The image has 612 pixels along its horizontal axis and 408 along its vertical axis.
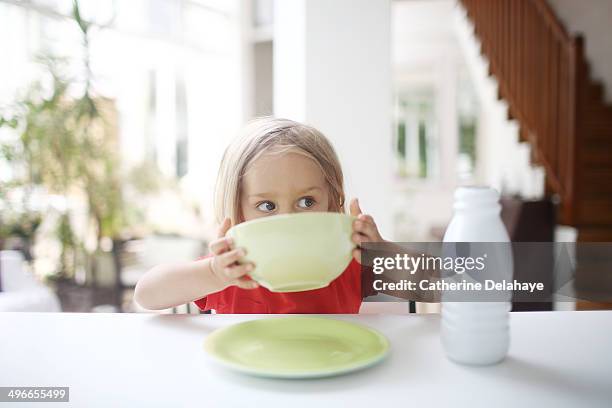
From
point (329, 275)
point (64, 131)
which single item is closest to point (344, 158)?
point (329, 275)

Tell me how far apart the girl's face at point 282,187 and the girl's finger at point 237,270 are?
27 centimetres

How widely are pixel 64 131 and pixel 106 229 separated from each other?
1245mm

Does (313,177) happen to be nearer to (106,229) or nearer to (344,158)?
(344,158)

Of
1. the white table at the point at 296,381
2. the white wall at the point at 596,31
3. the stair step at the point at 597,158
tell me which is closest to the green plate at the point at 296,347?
the white table at the point at 296,381

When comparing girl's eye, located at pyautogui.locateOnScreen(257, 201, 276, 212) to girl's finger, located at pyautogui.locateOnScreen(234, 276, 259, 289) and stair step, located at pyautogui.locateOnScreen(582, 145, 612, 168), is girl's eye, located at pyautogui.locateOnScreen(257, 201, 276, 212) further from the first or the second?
stair step, located at pyautogui.locateOnScreen(582, 145, 612, 168)

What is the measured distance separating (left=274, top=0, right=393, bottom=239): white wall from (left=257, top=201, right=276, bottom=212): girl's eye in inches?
40.2

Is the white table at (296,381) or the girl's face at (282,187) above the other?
the girl's face at (282,187)

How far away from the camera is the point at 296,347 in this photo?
54cm

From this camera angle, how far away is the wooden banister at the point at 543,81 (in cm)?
288

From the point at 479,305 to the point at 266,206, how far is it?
44cm

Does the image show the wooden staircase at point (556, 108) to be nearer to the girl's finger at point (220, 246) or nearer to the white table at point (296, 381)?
the white table at point (296, 381)

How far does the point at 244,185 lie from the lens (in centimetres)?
87

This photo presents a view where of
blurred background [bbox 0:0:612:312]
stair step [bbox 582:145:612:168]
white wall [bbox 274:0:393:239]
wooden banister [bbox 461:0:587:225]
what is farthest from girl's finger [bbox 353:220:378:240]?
stair step [bbox 582:145:612:168]

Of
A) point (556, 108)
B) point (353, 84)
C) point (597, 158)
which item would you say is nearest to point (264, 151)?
point (353, 84)
